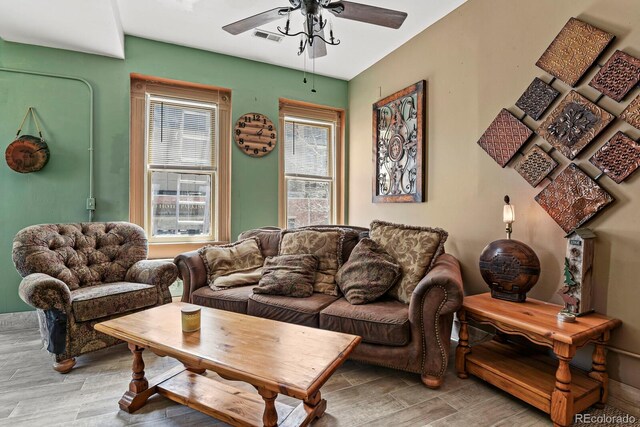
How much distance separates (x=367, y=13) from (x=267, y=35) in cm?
158

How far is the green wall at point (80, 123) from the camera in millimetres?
3008

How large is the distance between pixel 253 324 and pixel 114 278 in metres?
1.80

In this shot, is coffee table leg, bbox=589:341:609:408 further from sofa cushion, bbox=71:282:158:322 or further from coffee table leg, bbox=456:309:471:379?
sofa cushion, bbox=71:282:158:322

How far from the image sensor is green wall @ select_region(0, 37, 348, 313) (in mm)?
3008

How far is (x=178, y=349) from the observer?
1520 millimetres

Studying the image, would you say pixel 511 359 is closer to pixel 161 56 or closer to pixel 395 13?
pixel 395 13

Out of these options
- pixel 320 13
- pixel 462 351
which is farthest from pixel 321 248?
pixel 320 13

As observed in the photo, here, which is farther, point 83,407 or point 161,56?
point 161,56

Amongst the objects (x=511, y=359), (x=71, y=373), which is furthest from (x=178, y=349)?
(x=511, y=359)

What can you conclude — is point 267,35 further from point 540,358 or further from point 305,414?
point 540,358

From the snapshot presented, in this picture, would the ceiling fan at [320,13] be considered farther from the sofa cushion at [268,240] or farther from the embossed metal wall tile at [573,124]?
the sofa cushion at [268,240]

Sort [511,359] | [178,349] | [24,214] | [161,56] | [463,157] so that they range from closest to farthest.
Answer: [178,349] → [511,359] → [463,157] → [24,214] → [161,56]

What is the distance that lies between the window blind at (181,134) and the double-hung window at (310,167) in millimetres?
900

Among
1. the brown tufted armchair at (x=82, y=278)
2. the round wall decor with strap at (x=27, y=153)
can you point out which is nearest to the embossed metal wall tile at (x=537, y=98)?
the brown tufted armchair at (x=82, y=278)
